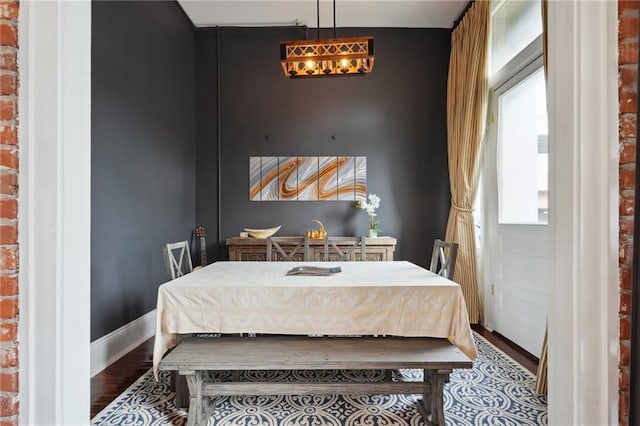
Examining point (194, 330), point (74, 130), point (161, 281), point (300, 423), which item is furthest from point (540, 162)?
point (161, 281)

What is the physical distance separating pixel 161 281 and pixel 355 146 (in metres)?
2.71

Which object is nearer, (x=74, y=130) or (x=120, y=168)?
(x=74, y=130)

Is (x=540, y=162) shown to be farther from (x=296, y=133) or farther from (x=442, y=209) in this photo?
(x=296, y=133)

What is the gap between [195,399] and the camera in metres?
1.79

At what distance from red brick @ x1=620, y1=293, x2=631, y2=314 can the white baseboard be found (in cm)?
295

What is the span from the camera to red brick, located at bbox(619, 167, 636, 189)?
962 millimetres

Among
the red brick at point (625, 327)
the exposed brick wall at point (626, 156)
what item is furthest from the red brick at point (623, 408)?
the red brick at point (625, 327)

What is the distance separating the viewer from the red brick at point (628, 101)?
0.96 metres

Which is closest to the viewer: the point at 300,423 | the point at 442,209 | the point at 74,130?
the point at 74,130

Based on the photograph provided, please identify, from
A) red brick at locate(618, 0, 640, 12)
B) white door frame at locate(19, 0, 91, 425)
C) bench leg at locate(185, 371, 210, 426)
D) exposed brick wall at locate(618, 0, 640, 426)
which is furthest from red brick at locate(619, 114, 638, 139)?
bench leg at locate(185, 371, 210, 426)

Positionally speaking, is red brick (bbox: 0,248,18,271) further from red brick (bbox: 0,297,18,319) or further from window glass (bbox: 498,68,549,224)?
window glass (bbox: 498,68,549,224)

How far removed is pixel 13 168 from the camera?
3.36ft

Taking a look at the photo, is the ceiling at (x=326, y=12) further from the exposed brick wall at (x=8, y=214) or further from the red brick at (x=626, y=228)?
the red brick at (x=626, y=228)

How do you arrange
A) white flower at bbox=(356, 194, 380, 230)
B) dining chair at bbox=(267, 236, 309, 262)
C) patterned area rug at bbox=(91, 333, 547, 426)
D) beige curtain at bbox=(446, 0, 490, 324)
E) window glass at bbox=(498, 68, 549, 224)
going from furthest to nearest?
white flower at bbox=(356, 194, 380, 230) < beige curtain at bbox=(446, 0, 490, 324) < dining chair at bbox=(267, 236, 309, 262) < window glass at bbox=(498, 68, 549, 224) < patterned area rug at bbox=(91, 333, 547, 426)
